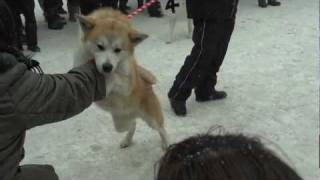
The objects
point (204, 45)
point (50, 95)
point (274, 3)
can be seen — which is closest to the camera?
point (50, 95)

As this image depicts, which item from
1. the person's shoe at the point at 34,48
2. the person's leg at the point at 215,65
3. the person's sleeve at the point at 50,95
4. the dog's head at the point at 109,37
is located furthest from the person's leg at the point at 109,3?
the person's sleeve at the point at 50,95

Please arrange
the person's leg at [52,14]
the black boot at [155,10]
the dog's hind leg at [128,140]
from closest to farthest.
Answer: the dog's hind leg at [128,140] < the person's leg at [52,14] < the black boot at [155,10]

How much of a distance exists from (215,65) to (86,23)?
1.58 m

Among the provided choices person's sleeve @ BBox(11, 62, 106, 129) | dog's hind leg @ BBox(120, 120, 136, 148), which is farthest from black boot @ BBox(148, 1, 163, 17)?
person's sleeve @ BBox(11, 62, 106, 129)

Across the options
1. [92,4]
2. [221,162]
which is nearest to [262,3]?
[92,4]

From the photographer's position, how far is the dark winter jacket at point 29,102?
1770 mm

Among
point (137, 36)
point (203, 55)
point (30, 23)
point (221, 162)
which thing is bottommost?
point (30, 23)

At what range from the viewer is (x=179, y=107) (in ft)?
12.6

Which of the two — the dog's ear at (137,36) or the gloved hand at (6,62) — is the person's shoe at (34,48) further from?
the gloved hand at (6,62)

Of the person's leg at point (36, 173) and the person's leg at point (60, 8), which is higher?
the person's leg at point (36, 173)

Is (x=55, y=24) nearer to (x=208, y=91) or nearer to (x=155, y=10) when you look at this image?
(x=155, y=10)

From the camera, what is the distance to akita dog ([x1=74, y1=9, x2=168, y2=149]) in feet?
8.29

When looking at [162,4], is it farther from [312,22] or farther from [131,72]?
[131,72]

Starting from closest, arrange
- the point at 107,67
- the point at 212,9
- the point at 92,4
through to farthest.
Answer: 1. the point at 107,67
2. the point at 212,9
3. the point at 92,4
